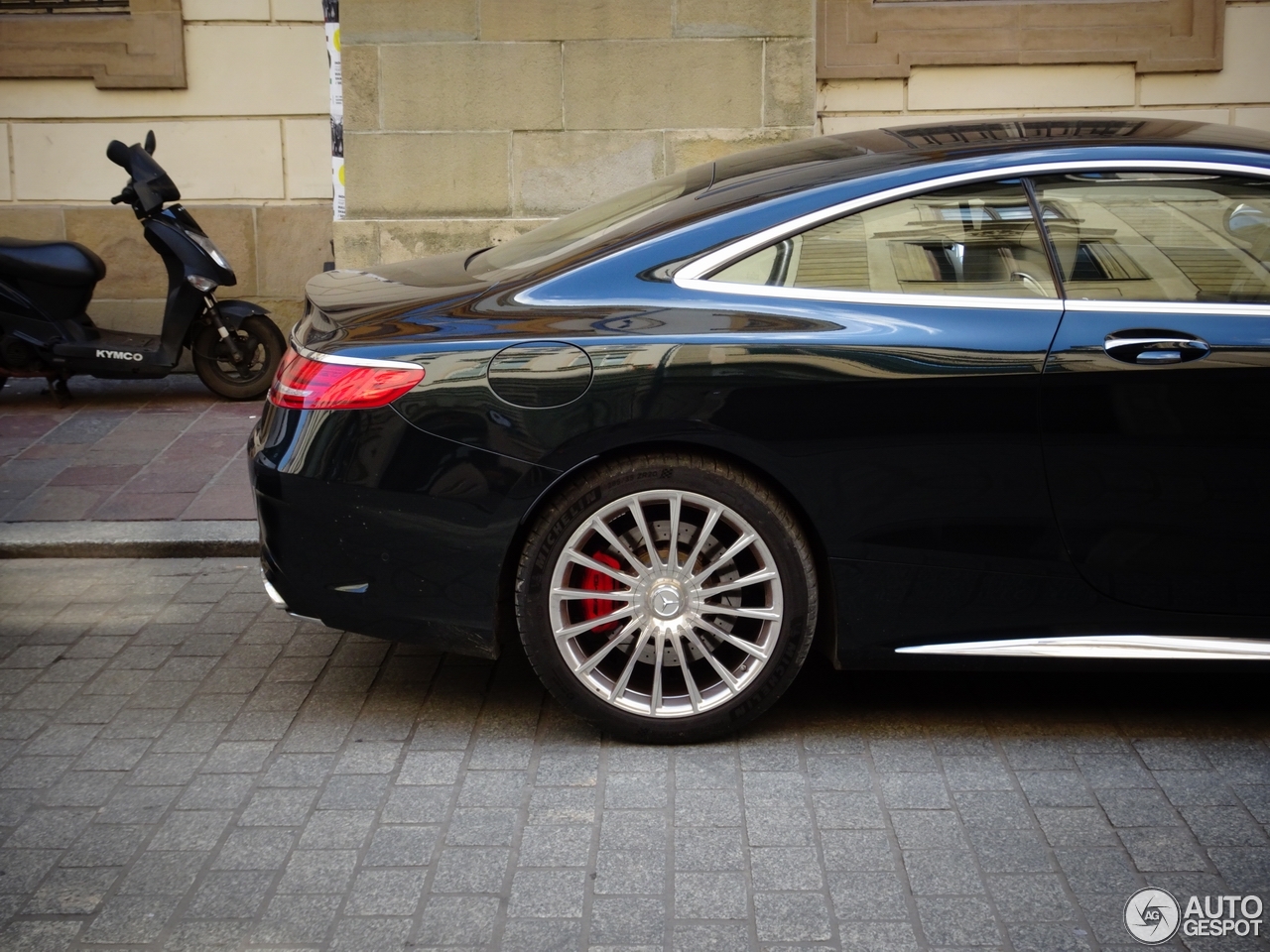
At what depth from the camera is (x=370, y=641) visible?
4715mm

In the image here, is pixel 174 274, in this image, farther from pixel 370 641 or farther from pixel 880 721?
pixel 880 721

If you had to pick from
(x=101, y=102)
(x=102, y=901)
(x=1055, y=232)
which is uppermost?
(x=101, y=102)

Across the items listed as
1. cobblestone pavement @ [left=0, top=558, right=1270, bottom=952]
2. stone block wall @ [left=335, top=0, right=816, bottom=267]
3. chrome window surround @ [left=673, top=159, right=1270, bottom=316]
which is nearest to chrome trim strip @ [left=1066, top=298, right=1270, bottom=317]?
chrome window surround @ [left=673, top=159, right=1270, bottom=316]

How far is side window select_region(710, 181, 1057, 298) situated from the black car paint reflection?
0.24 feet

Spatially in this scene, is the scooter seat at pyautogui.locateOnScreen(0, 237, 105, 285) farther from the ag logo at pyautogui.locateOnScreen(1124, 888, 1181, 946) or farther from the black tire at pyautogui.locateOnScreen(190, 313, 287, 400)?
the ag logo at pyautogui.locateOnScreen(1124, 888, 1181, 946)

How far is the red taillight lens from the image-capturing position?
3783 millimetres

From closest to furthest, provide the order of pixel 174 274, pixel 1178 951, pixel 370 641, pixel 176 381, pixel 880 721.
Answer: pixel 1178 951 < pixel 880 721 < pixel 370 641 < pixel 174 274 < pixel 176 381

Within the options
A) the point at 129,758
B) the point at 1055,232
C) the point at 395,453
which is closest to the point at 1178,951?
the point at 1055,232

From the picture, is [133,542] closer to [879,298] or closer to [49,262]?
[49,262]

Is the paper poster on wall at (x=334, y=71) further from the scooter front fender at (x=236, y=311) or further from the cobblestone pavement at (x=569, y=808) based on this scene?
the cobblestone pavement at (x=569, y=808)

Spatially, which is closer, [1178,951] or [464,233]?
[1178,951]

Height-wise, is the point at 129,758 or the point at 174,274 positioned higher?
the point at 174,274

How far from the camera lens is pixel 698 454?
12.3 feet

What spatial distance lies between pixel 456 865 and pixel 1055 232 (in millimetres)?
2256
